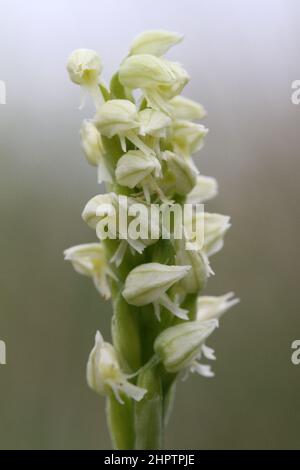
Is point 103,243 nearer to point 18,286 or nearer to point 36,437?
point 36,437

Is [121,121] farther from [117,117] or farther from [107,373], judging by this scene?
[107,373]

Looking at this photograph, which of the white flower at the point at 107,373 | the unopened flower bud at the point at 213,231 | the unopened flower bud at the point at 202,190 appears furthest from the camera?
the unopened flower bud at the point at 202,190

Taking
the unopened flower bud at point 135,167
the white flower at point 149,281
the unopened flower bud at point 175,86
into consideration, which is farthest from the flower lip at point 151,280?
the unopened flower bud at point 175,86

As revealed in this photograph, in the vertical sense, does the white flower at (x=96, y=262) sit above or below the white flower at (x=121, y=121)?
below

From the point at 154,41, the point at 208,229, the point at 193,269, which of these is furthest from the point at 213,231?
the point at 154,41

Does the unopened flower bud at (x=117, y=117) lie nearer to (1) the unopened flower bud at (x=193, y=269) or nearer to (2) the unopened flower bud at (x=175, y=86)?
(2) the unopened flower bud at (x=175, y=86)

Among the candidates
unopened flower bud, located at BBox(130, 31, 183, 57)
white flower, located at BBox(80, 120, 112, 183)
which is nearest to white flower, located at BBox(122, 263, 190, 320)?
white flower, located at BBox(80, 120, 112, 183)

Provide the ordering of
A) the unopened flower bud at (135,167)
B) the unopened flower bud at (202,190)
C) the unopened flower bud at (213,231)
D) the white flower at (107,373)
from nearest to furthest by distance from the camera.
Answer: the unopened flower bud at (135,167) → the white flower at (107,373) → the unopened flower bud at (213,231) → the unopened flower bud at (202,190)

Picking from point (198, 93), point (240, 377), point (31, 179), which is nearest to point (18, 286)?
point (31, 179)

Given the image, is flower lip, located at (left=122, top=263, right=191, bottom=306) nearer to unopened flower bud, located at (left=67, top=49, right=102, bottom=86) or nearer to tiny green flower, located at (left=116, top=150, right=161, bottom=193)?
tiny green flower, located at (left=116, top=150, right=161, bottom=193)
